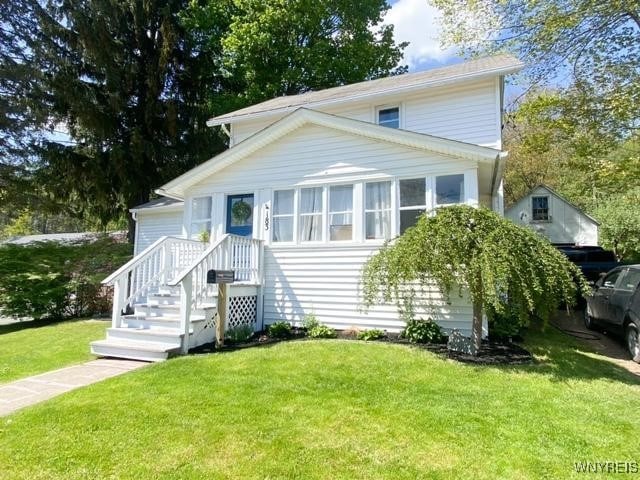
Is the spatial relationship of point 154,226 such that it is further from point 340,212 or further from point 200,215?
point 340,212

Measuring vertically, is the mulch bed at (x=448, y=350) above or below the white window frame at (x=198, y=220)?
below

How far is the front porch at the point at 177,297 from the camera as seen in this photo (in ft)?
21.7

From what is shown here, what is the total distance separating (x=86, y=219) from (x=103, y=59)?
849cm

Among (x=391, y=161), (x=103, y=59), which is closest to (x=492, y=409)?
(x=391, y=161)

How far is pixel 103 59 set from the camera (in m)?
17.7

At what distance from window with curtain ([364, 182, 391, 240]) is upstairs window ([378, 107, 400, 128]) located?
3.42 meters

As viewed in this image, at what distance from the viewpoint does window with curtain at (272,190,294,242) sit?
890 centimetres

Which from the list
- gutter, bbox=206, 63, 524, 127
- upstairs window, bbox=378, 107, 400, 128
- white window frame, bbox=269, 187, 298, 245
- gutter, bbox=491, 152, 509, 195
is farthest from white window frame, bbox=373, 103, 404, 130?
white window frame, bbox=269, 187, 298, 245

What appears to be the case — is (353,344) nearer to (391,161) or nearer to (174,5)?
(391,161)

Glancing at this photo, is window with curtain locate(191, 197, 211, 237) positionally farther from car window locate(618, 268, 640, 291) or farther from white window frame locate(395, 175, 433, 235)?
car window locate(618, 268, 640, 291)

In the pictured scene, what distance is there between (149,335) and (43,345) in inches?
121

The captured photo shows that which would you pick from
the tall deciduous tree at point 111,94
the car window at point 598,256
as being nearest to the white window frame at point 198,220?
the tall deciduous tree at point 111,94

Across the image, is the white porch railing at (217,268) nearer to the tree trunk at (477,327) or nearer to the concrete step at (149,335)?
the concrete step at (149,335)

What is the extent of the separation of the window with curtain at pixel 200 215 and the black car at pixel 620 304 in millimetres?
8368
